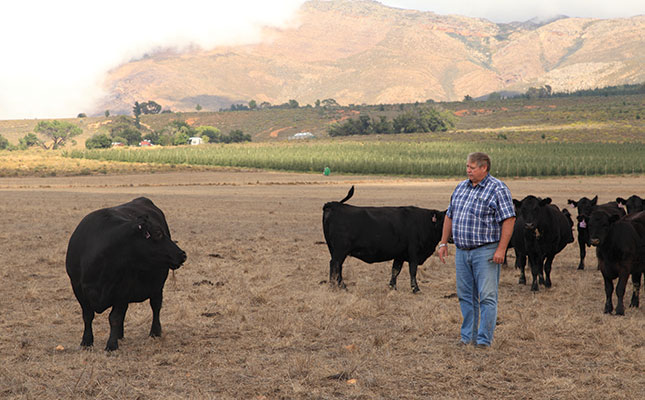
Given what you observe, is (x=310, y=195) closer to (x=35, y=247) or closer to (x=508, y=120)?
(x=35, y=247)

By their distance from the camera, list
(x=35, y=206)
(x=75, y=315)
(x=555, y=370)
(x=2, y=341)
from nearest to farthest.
Answer: 1. (x=555, y=370)
2. (x=2, y=341)
3. (x=75, y=315)
4. (x=35, y=206)

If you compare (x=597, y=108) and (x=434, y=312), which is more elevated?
(x=597, y=108)

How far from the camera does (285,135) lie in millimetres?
197000

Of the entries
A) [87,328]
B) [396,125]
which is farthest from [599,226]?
[396,125]

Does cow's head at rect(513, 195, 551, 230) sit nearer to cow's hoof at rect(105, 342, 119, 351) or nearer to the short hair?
the short hair

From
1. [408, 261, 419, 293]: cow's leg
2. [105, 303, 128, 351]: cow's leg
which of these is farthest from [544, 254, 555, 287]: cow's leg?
[105, 303, 128, 351]: cow's leg

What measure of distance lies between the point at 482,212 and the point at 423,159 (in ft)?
243

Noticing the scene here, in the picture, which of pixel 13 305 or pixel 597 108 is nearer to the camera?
pixel 13 305

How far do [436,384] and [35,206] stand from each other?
89.9ft

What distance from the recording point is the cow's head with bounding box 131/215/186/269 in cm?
870

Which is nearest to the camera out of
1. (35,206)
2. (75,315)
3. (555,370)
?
(555,370)

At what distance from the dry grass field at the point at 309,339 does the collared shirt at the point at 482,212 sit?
55.0 inches

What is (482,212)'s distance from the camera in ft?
27.8

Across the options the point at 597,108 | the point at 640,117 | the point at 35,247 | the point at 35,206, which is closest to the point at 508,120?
the point at 597,108
